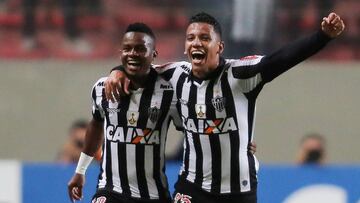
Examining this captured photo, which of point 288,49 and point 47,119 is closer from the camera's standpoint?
point 288,49

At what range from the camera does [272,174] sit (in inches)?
316

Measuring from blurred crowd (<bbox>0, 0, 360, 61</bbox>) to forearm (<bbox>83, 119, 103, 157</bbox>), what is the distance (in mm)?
4068

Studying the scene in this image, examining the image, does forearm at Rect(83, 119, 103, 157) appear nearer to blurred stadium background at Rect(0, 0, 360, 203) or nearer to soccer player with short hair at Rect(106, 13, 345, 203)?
soccer player with short hair at Rect(106, 13, 345, 203)

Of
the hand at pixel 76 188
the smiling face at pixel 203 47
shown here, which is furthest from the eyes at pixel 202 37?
the hand at pixel 76 188

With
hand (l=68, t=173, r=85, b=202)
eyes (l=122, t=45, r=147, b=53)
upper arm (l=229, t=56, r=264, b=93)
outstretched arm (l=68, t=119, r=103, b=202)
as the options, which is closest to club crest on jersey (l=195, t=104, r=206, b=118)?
upper arm (l=229, t=56, r=264, b=93)

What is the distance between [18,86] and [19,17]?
0.68 m

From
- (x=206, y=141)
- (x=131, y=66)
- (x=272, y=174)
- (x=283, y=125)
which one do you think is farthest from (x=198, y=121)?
(x=283, y=125)

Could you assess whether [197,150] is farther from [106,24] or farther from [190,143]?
[106,24]

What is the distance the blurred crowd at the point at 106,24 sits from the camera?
35.7 ft

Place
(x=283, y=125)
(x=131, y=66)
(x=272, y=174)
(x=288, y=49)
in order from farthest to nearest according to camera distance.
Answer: (x=283, y=125)
(x=272, y=174)
(x=131, y=66)
(x=288, y=49)

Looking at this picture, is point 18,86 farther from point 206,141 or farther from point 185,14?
point 206,141

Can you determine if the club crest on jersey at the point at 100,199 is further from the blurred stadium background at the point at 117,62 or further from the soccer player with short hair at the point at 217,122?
the blurred stadium background at the point at 117,62

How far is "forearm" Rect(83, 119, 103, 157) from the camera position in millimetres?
6598

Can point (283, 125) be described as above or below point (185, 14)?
below
